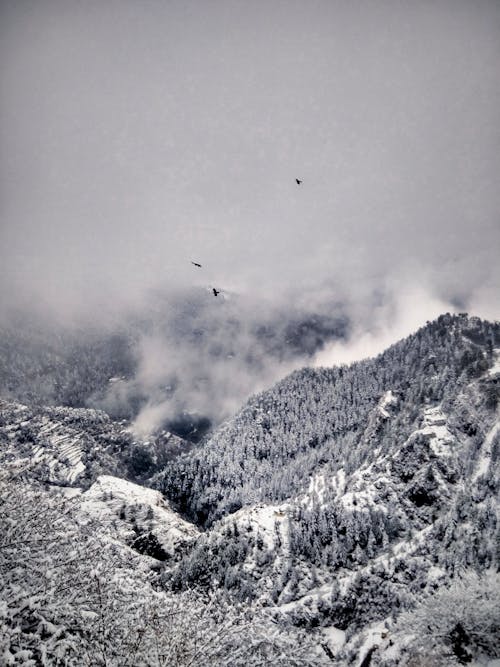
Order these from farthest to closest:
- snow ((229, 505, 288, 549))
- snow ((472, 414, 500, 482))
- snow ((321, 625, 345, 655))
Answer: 1. snow ((472, 414, 500, 482))
2. snow ((229, 505, 288, 549))
3. snow ((321, 625, 345, 655))

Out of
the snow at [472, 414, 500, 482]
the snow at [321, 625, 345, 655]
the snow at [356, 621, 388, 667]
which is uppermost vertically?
the snow at [472, 414, 500, 482]

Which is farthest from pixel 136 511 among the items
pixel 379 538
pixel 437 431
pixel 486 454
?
pixel 486 454

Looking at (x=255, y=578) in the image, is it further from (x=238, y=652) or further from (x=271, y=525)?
(x=238, y=652)

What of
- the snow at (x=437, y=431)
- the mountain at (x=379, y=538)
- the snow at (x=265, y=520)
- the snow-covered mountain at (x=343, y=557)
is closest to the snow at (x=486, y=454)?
the mountain at (x=379, y=538)

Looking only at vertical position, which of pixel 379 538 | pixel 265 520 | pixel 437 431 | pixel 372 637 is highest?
pixel 437 431

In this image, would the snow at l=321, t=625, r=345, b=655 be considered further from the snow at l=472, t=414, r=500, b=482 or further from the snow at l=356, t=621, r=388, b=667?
the snow at l=472, t=414, r=500, b=482

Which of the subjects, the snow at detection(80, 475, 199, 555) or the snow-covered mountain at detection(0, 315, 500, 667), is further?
the snow at detection(80, 475, 199, 555)

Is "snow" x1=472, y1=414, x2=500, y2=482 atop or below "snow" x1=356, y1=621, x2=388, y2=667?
atop

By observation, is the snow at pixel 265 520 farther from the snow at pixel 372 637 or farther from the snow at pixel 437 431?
the snow at pixel 437 431

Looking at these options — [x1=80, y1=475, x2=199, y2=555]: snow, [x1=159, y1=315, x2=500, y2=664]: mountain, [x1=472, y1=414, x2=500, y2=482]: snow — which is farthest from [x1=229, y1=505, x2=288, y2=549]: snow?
[x1=472, y1=414, x2=500, y2=482]: snow

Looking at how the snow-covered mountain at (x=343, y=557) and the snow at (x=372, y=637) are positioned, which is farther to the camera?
the snow at (x=372, y=637)

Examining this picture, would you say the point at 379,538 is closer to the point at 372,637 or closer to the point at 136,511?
the point at 372,637
